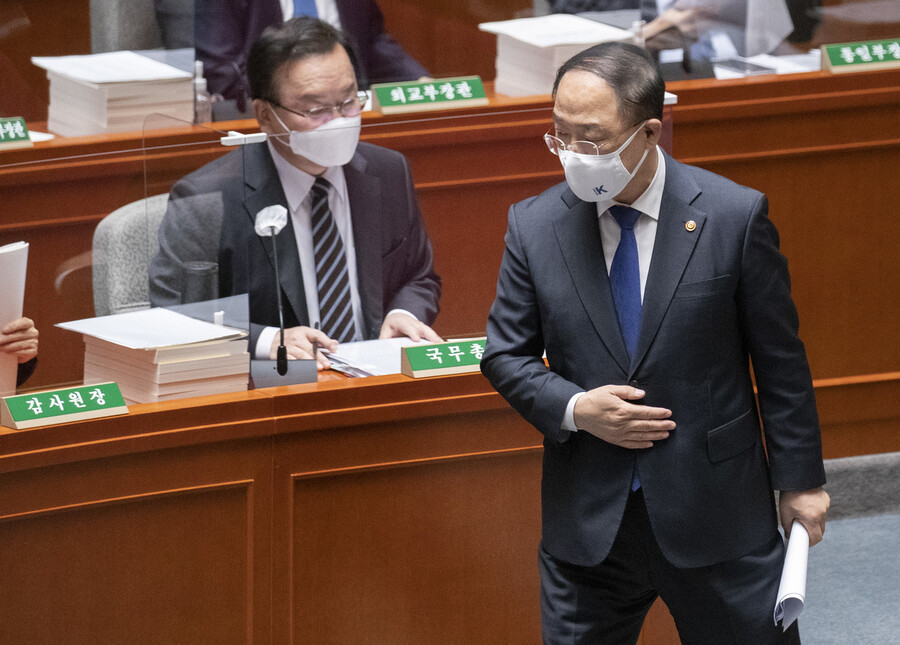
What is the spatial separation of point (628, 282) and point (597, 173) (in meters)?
0.18

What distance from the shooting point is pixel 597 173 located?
71.4 inches

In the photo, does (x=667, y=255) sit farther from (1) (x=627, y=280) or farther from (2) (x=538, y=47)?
(2) (x=538, y=47)

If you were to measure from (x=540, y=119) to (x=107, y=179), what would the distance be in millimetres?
868

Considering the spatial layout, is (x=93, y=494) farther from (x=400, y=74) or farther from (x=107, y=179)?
(x=400, y=74)

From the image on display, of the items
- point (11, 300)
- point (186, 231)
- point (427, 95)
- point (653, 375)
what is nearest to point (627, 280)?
point (653, 375)

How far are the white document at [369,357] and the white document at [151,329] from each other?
0.74ft

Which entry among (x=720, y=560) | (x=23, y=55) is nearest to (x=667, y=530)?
(x=720, y=560)

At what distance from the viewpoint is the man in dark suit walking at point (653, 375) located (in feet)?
6.01

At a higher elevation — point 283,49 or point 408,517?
point 283,49

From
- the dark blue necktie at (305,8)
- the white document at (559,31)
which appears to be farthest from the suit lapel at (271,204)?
the dark blue necktie at (305,8)

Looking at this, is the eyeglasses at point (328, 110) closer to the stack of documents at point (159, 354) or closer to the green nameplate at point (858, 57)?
the stack of documents at point (159, 354)

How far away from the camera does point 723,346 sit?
1854 millimetres

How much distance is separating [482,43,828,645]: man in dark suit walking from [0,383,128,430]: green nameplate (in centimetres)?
71

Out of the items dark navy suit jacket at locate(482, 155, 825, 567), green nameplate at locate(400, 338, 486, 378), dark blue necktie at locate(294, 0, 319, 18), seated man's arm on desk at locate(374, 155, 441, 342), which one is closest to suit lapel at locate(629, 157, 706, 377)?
dark navy suit jacket at locate(482, 155, 825, 567)
